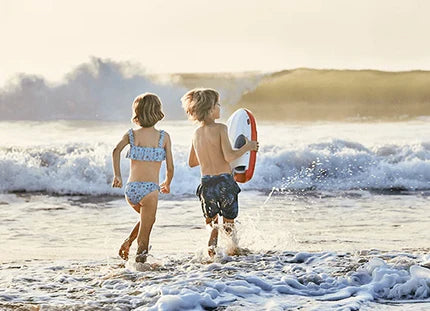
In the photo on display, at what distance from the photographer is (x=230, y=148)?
6.05 meters

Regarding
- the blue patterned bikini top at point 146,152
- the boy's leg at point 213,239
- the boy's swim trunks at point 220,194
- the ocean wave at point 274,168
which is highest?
the blue patterned bikini top at point 146,152

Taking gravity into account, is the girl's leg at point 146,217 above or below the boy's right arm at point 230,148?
below

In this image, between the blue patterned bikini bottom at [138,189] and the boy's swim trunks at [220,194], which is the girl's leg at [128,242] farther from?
the boy's swim trunks at [220,194]

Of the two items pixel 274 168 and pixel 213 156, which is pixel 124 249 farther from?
pixel 274 168

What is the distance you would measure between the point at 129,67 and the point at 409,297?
1747 cm

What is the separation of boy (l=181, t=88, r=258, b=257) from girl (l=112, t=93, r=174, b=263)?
31 centimetres

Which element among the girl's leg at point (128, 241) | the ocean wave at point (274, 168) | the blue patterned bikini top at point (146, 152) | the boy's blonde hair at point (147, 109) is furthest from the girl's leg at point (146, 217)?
the ocean wave at point (274, 168)

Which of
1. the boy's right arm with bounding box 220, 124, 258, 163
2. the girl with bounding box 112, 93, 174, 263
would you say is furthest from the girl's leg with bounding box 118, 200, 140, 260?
the boy's right arm with bounding box 220, 124, 258, 163

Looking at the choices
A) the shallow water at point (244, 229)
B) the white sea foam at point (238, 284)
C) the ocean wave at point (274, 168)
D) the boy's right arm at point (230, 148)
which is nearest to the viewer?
the white sea foam at point (238, 284)

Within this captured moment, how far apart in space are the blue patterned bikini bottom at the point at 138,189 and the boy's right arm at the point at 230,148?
2.10 feet

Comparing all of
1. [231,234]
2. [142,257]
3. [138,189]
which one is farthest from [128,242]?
[231,234]

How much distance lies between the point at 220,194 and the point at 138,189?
69 cm

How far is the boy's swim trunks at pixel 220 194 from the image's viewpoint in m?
6.13

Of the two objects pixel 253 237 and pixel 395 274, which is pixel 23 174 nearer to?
pixel 253 237
